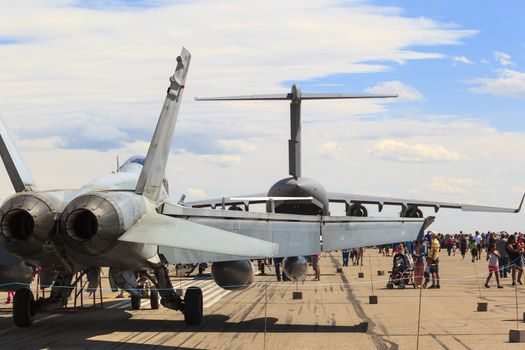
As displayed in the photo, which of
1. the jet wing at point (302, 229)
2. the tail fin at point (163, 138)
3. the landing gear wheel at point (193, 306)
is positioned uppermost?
the tail fin at point (163, 138)

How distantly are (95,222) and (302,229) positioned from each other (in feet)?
15.2

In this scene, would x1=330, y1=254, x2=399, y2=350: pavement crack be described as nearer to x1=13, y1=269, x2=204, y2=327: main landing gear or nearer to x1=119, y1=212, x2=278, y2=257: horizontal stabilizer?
x1=119, y1=212, x2=278, y2=257: horizontal stabilizer

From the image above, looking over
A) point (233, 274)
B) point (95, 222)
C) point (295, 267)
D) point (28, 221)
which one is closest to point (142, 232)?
point (95, 222)

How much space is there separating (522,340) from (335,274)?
75.8ft

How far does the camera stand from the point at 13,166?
14.5 meters

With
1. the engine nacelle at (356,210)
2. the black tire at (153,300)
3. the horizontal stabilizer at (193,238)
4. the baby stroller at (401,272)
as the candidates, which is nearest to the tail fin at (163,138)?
the horizontal stabilizer at (193,238)

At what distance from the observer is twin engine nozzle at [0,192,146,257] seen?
13.2m

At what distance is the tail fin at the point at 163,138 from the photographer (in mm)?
15117

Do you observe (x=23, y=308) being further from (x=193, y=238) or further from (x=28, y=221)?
(x=193, y=238)

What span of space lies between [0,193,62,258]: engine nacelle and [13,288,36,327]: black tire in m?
2.52

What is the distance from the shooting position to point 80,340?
567 inches

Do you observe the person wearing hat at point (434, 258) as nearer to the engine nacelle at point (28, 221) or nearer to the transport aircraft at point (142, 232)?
the transport aircraft at point (142, 232)

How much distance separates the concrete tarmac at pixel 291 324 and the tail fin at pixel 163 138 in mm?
2711

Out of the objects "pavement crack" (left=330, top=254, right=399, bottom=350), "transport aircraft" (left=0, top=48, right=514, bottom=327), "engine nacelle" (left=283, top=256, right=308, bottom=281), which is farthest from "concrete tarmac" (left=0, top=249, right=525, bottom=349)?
"transport aircraft" (left=0, top=48, right=514, bottom=327)
